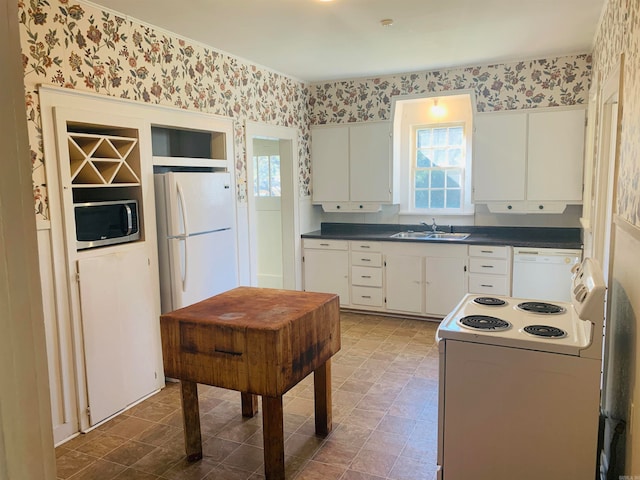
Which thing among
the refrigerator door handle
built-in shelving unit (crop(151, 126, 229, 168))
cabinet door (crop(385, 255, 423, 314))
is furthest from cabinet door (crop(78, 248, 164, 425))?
Answer: cabinet door (crop(385, 255, 423, 314))

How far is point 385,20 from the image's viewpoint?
11.5ft

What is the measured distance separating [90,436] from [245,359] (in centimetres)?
141

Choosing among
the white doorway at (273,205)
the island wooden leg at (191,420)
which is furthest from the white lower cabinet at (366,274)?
the island wooden leg at (191,420)

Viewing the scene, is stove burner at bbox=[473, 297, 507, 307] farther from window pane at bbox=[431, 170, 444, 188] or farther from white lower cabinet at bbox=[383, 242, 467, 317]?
window pane at bbox=[431, 170, 444, 188]

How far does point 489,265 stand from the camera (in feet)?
15.7

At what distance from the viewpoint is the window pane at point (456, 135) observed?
5535 millimetres

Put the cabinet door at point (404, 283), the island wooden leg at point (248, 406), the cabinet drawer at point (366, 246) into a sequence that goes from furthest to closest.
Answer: the cabinet drawer at point (366, 246) → the cabinet door at point (404, 283) → the island wooden leg at point (248, 406)

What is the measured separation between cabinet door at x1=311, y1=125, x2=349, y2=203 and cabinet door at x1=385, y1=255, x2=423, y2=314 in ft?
3.32

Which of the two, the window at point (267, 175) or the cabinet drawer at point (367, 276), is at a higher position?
the window at point (267, 175)

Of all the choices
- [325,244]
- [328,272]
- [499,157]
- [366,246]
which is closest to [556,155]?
[499,157]

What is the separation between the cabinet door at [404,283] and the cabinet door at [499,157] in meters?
0.96

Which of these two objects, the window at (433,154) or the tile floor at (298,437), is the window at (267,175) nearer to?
the window at (433,154)

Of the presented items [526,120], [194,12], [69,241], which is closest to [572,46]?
[526,120]

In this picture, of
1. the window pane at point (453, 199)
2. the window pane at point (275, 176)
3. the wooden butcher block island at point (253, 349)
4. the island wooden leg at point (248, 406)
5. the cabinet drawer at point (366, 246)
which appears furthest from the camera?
the window pane at point (275, 176)
